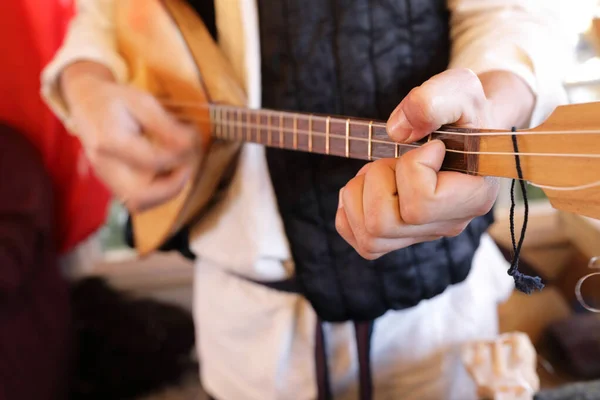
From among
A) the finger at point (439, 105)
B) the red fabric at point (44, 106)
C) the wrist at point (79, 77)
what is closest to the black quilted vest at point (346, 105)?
the finger at point (439, 105)

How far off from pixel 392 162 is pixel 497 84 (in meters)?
0.11

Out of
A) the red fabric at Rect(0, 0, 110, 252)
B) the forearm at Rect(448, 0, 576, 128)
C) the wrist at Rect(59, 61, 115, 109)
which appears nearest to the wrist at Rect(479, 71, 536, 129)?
the forearm at Rect(448, 0, 576, 128)

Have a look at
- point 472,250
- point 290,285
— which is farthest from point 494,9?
point 290,285

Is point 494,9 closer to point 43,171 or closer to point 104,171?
point 104,171

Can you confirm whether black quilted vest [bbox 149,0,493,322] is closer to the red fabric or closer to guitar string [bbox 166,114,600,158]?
guitar string [bbox 166,114,600,158]

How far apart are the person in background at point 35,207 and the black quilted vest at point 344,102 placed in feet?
2.36

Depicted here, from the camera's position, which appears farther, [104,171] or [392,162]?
[104,171]

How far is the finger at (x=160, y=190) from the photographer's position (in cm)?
58

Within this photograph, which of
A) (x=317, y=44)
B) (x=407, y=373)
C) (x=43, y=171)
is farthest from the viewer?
(x=43, y=171)

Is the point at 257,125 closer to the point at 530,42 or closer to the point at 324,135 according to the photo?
the point at 324,135

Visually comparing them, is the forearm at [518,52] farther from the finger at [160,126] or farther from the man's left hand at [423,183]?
the finger at [160,126]

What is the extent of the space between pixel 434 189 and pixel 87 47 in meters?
0.53

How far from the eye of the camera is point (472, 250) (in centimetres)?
44

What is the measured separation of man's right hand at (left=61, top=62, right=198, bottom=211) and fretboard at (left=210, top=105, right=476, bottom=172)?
84 mm
